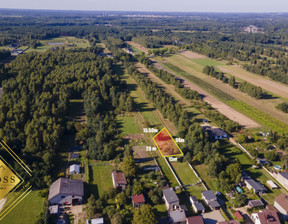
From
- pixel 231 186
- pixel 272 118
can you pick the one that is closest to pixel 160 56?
pixel 272 118

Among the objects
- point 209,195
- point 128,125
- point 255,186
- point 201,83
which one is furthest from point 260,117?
point 209,195

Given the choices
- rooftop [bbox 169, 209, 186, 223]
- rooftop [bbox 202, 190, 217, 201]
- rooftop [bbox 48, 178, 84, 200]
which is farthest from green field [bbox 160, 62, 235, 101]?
rooftop [bbox 48, 178, 84, 200]

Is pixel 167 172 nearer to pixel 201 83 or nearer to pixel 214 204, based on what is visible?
pixel 214 204

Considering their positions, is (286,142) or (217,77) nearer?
(286,142)

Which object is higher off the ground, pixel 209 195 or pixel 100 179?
pixel 209 195

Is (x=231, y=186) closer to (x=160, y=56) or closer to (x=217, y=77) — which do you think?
(x=217, y=77)

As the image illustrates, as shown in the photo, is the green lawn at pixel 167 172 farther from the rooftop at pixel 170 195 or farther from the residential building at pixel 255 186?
the residential building at pixel 255 186

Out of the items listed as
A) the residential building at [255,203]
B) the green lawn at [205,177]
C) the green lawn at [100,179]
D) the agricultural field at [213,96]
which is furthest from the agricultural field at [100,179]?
the agricultural field at [213,96]
